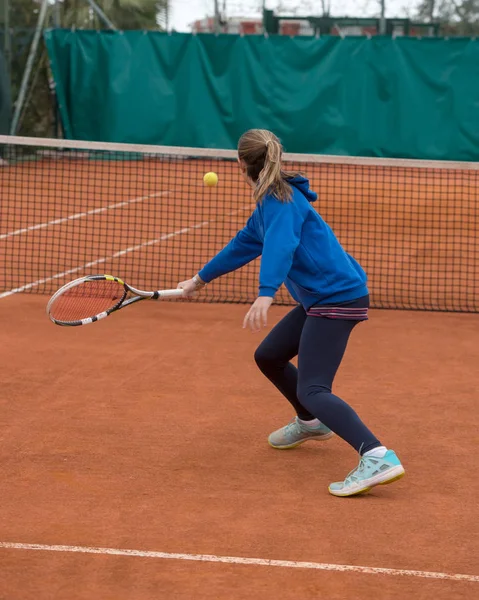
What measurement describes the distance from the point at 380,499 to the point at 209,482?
0.78 metres

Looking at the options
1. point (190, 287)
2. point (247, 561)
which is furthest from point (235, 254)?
point (247, 561)

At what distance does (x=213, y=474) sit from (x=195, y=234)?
7.63m

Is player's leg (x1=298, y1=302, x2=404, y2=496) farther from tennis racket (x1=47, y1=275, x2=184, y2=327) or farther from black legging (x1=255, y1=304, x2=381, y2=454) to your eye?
tennis racket (x1=47, y1=275, x2=184, y2=327)

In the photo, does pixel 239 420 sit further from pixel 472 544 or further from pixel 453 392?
pixel 472 544

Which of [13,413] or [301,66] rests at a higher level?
[301,66]

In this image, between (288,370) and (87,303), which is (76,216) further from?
(288,370)

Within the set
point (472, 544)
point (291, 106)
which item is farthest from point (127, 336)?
point (291, 106)

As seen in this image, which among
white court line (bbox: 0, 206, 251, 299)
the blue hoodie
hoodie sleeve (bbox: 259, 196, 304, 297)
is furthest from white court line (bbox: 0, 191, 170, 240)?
hoodie sleeve (bbox: 259, 196, 304, 297)

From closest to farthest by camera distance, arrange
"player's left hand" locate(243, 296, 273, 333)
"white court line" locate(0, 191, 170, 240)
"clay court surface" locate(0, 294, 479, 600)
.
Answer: "clay court surface" locate(0, 294, 479, 600)
"player's left hand" locate(243, 296, 273, 333)
"white court line" locate(0, 191, 170, 240)

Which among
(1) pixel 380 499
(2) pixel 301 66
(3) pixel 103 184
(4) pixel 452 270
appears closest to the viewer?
(1) pixel 380 499

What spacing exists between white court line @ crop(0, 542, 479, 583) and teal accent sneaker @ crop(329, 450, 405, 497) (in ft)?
2.24

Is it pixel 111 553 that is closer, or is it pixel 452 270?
pixel 111 553

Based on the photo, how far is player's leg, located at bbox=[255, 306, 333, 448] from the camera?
15.8 feet

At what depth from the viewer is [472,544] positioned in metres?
3.95
